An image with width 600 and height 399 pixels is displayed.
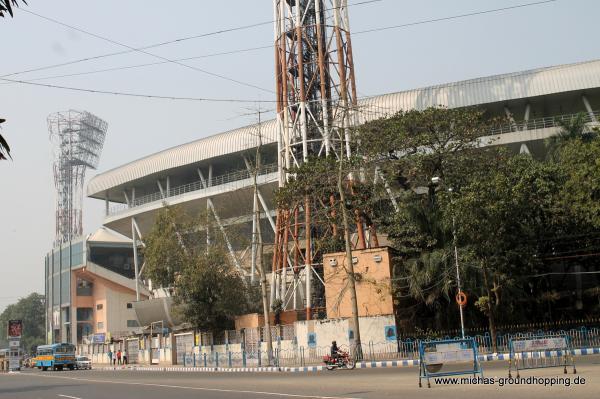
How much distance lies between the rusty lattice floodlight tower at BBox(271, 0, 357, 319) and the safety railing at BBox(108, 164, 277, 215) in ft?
26.3

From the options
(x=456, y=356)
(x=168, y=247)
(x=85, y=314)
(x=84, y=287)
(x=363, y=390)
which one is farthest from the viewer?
(x=85, y=314)

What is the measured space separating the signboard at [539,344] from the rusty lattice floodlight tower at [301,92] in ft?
82.1

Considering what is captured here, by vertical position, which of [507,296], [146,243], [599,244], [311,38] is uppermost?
[311,38]

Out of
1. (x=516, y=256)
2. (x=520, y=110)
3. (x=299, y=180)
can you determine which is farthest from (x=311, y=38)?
(x=516, y=256)

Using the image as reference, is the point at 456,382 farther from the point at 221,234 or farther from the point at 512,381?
the point at 221,234

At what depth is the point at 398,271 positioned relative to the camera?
35.3 m

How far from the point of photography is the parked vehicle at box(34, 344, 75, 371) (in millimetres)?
51188

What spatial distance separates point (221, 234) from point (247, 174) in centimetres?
1216

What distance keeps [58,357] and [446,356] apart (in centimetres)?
4176

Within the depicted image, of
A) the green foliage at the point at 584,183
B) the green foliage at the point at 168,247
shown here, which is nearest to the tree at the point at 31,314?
the green foliage at the point at 168,247

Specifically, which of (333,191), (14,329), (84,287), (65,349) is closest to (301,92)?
(333,191)

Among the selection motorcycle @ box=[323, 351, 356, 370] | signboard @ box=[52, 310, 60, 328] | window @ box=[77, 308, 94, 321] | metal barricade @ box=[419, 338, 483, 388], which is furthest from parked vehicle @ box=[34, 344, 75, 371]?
metal barricade @ box=[419, 338, 483, 388]

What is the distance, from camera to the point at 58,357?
51.3 meters

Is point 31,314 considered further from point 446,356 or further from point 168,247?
point 446,356
